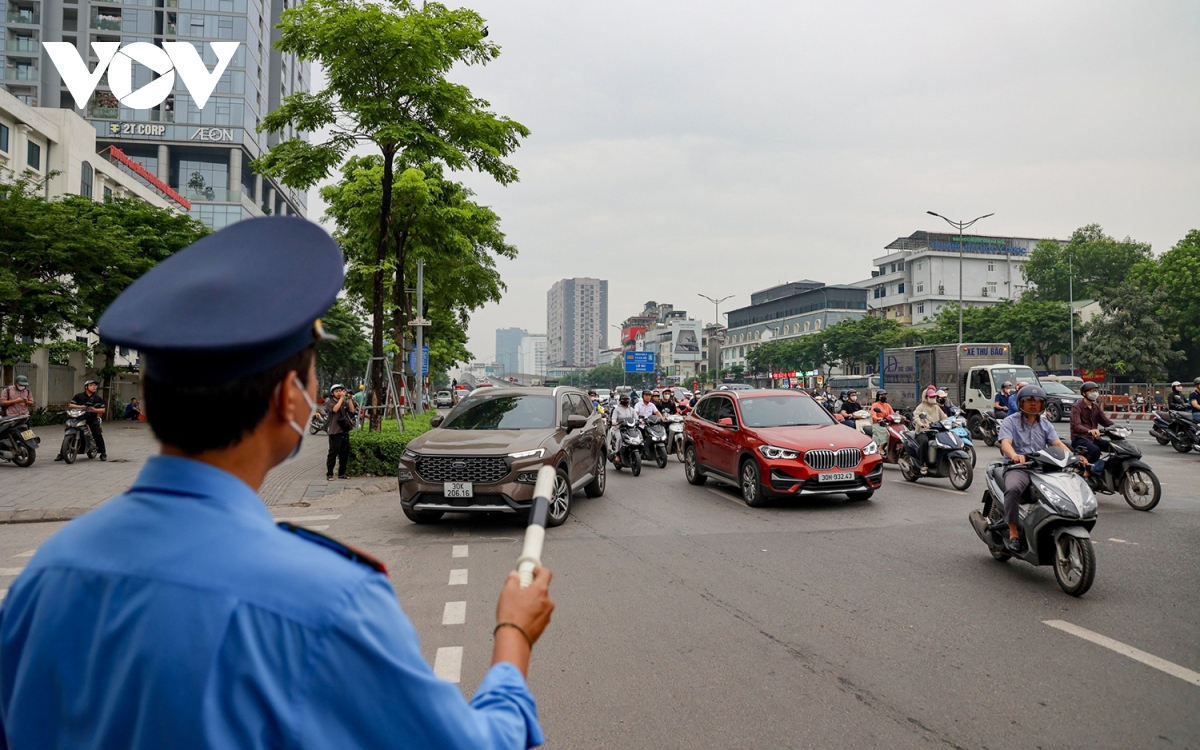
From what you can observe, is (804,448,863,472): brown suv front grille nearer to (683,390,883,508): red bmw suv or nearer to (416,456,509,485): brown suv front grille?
(683,390,883,508): red bmw suv

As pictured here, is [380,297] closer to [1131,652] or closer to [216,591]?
[1131,652]

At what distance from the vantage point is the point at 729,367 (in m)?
121

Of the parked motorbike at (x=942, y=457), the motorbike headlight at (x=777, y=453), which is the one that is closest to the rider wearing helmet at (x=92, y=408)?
the motorbike headlight at (x=777, y=453)

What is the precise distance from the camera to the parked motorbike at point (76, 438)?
16.3 metres

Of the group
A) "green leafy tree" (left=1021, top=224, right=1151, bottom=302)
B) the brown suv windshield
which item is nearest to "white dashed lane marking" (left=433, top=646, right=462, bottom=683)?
the brown suv windshield

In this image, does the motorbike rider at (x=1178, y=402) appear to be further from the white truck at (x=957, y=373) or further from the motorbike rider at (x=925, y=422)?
the motorbike rider at (x=925, y=422)

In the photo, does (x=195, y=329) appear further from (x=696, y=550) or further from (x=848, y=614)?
(x=696, y=550)

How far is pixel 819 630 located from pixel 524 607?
424 cm

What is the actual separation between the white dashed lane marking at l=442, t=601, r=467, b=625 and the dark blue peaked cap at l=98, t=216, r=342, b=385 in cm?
466

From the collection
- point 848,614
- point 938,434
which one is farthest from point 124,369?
point 848,614

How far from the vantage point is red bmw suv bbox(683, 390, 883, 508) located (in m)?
10.8

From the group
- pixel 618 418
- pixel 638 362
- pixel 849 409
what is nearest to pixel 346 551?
pixel 618 418

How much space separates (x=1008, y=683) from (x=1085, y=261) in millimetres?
81842

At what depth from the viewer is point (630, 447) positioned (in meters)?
16.1
